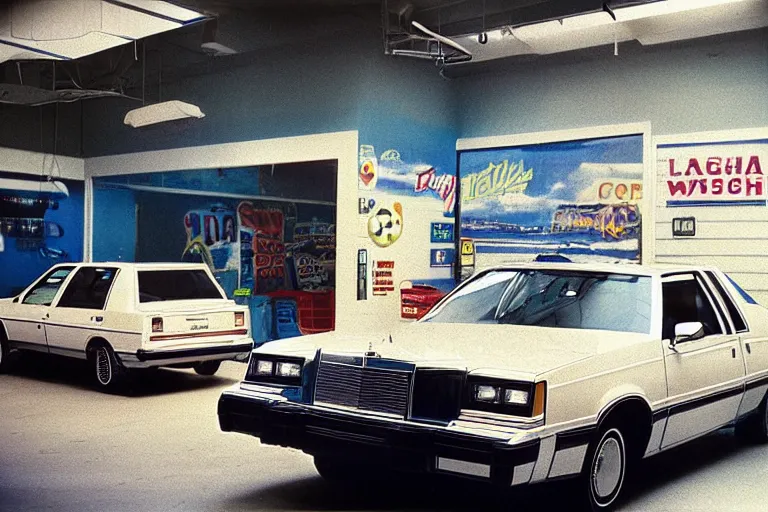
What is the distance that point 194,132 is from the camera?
13703 millimetres

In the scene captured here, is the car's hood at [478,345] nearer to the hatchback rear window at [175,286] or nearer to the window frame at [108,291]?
the hatchback rear window at [175,286]

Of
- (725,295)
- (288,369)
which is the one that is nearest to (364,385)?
(288,369)

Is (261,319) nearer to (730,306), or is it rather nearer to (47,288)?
(47,288)

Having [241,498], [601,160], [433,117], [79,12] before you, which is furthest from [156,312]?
[601,160]

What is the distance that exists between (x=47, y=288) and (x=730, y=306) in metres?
8.20

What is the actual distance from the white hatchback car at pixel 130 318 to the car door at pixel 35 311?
1 cm

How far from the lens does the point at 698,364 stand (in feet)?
19.1

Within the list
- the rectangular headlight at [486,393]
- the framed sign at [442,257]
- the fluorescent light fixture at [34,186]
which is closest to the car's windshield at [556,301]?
the rectangular headlight at [486,393]

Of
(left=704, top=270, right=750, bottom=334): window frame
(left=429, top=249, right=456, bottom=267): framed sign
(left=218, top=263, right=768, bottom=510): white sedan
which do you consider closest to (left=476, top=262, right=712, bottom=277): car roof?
(left=218, top=263, right=768, bottom=510): white sedan

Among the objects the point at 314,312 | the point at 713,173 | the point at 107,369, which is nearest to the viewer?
the point at 107,369

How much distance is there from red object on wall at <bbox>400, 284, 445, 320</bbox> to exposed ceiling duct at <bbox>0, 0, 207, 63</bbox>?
474 cm

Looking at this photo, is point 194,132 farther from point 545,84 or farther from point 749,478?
point 749,478

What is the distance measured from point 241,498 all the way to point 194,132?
9.34 metres

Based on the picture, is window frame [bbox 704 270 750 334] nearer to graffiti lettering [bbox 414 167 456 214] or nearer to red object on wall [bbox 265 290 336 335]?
graffiti lettering [bbox 414 167 456 214]
